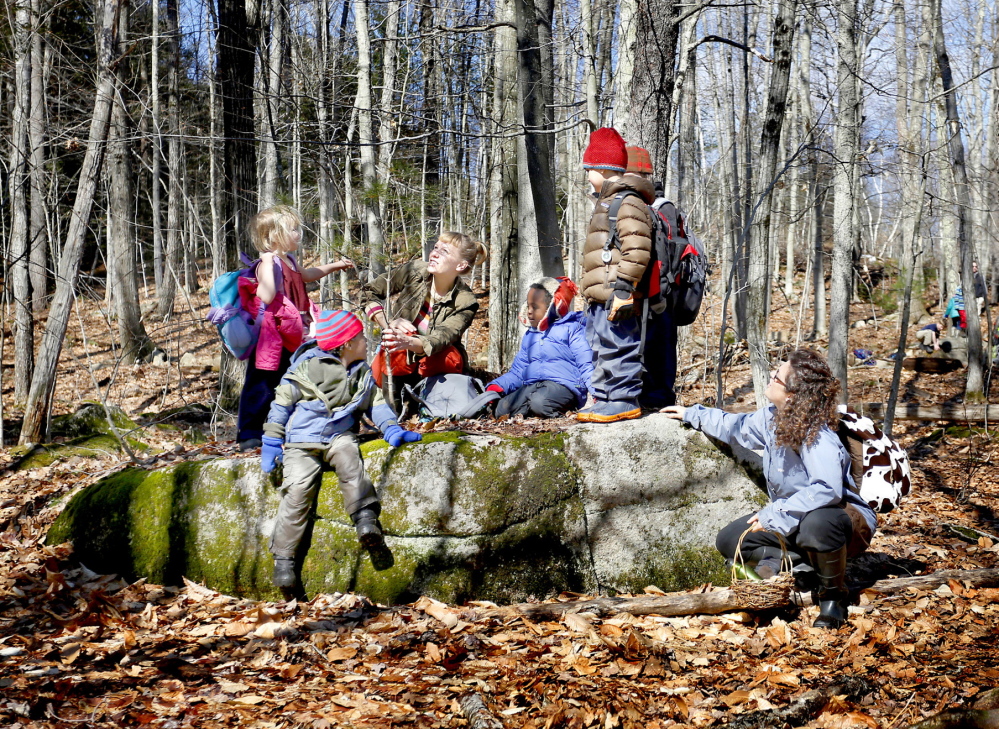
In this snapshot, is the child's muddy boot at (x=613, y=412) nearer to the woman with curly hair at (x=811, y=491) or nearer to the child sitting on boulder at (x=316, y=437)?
the woman with curly hair at (x=811, y=491)

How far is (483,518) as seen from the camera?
415 centimetres

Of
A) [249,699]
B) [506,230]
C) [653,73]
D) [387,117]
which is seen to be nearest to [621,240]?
[653,73]

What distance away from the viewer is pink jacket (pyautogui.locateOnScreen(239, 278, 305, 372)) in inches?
Answer: 185

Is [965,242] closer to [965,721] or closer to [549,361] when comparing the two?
[549,361]

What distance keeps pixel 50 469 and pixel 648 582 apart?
204 inches

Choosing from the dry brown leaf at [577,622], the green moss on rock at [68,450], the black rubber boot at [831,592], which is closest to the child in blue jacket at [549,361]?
the dry brown leaf at [577,622]

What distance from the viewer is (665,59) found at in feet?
19.4

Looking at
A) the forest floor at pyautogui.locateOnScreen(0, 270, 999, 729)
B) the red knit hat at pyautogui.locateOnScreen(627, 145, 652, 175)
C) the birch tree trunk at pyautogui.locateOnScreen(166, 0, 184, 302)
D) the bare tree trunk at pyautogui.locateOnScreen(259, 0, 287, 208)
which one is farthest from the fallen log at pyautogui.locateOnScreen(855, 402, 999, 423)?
the birch tree trunk at pyautogui.locateOnScreen(166, 0, 184, 302)

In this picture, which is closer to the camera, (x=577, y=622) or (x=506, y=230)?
(x=577, y=622)

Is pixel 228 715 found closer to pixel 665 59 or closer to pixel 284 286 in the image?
pixel 284 286

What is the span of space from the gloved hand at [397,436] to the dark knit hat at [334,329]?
21.6 inches

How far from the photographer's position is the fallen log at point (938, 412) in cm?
932

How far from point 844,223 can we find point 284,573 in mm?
7152

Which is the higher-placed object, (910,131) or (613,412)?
(910,131)
